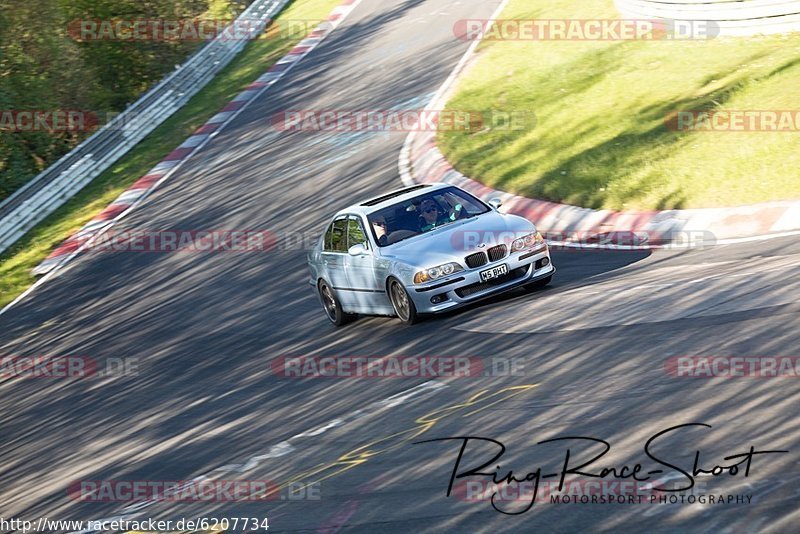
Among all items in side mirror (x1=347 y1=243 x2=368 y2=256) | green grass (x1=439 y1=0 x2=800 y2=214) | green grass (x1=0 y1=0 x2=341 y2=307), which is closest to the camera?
side mirror (x1=347 y1=243 x2=368 y2=256)

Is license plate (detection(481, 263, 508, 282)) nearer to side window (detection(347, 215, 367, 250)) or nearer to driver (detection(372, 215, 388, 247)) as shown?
driver (detection(372, 215, 388, 247))

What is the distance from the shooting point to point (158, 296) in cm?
1780

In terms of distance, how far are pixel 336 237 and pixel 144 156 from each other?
48.5 feet

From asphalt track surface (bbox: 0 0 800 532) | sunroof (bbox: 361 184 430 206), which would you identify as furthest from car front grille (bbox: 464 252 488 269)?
sunroof (bbox: 361 184 430 206)

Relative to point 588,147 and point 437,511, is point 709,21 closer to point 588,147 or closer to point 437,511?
point 588,147

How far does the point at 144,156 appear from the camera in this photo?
2766 centimetres

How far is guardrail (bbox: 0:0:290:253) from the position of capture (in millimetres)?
24875

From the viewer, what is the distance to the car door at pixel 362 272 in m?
13.0

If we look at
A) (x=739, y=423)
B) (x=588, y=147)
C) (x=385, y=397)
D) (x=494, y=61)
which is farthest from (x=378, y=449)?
(x=494, y=61)

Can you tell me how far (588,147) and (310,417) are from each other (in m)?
8.61

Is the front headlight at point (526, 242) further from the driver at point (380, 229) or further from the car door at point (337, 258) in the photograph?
the car door at point (337, 258)

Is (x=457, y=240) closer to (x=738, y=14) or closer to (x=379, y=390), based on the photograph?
(x=379, y=390)

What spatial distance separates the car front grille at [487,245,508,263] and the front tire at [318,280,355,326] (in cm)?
257

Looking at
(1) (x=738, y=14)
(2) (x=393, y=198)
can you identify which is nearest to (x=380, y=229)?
(2) (x=393, y=198)
